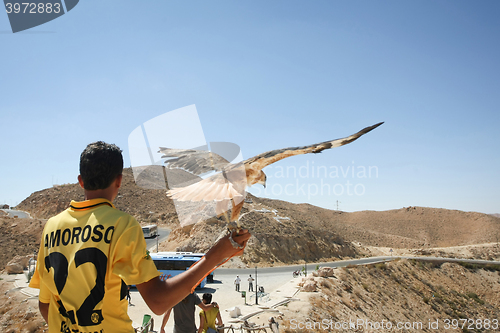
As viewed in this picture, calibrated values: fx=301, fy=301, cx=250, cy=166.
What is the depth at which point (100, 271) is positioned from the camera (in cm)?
157

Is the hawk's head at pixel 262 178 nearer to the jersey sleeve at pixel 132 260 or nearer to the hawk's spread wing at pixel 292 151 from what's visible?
Result: the hawk's spread wing at pixel 292 151

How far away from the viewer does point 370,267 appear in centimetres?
2952

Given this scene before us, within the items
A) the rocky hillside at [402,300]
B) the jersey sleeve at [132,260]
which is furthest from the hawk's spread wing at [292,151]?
the rocky hillside at [402,300]

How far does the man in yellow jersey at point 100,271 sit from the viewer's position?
5.16ft

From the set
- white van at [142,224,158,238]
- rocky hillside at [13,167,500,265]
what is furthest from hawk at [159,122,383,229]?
white van at [142,224,158,238]

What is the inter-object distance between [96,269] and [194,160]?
265cm

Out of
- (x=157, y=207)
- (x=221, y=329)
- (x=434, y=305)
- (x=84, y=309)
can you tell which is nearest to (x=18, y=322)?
(x=221, y=329)


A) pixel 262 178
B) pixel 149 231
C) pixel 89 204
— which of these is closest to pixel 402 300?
pixel 262 178

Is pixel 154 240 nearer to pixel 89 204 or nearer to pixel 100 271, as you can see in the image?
pixel 89 204

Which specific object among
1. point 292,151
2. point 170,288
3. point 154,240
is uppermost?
point 292,151

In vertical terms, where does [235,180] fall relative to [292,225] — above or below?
above

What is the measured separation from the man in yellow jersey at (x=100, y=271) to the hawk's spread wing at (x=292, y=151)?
3.82ft

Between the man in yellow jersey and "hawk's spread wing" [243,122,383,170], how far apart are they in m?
1.16

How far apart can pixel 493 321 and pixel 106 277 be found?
38467 mm
